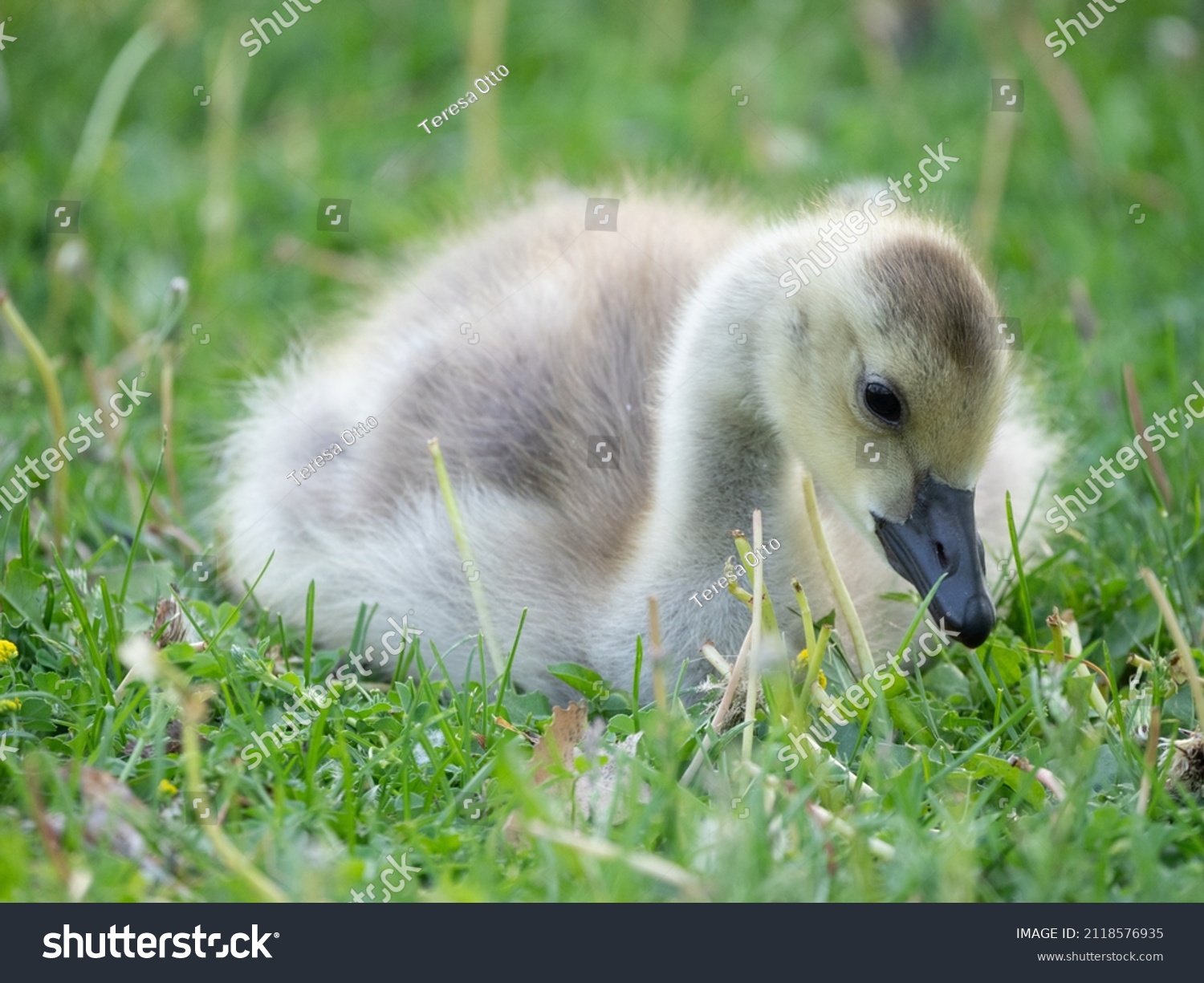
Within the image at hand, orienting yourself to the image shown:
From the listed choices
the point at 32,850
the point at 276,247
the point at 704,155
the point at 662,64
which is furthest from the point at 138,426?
the point at 662,64

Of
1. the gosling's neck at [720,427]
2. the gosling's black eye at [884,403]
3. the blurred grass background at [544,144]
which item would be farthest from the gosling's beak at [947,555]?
the blurred grass background at [544,144]

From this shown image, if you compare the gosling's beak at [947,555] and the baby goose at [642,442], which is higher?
the baby goose at [642,442]

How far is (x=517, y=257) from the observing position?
309 cm

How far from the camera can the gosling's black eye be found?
223 cm

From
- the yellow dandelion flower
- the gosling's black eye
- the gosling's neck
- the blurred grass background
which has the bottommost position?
the yellow dandelion flower

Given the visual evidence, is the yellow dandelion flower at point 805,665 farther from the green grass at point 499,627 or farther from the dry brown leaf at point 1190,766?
the dry brown leaf at point 1190,766

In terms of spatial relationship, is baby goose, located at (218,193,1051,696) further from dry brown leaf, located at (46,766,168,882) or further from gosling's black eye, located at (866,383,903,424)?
dry brown leaf, located at (46,766,168,882)

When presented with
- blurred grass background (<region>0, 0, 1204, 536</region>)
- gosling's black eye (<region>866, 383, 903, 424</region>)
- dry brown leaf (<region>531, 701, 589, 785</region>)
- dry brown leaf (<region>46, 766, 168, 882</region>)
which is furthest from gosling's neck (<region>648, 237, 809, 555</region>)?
blurred grass background (<region>0, 0, 1204, 536</region>)

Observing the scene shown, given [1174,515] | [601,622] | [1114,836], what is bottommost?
[1114,836]

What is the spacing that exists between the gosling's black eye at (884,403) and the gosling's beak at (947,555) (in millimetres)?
117

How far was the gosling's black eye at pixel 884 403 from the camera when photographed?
2.23 meters

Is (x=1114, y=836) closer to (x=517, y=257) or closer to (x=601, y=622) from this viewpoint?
(x=601, y=622)

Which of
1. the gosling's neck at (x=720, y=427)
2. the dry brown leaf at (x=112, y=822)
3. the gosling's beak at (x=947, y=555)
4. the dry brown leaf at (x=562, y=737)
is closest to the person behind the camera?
the dry brown leaf at (x=112, y=822)

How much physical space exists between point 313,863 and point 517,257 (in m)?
1.61
